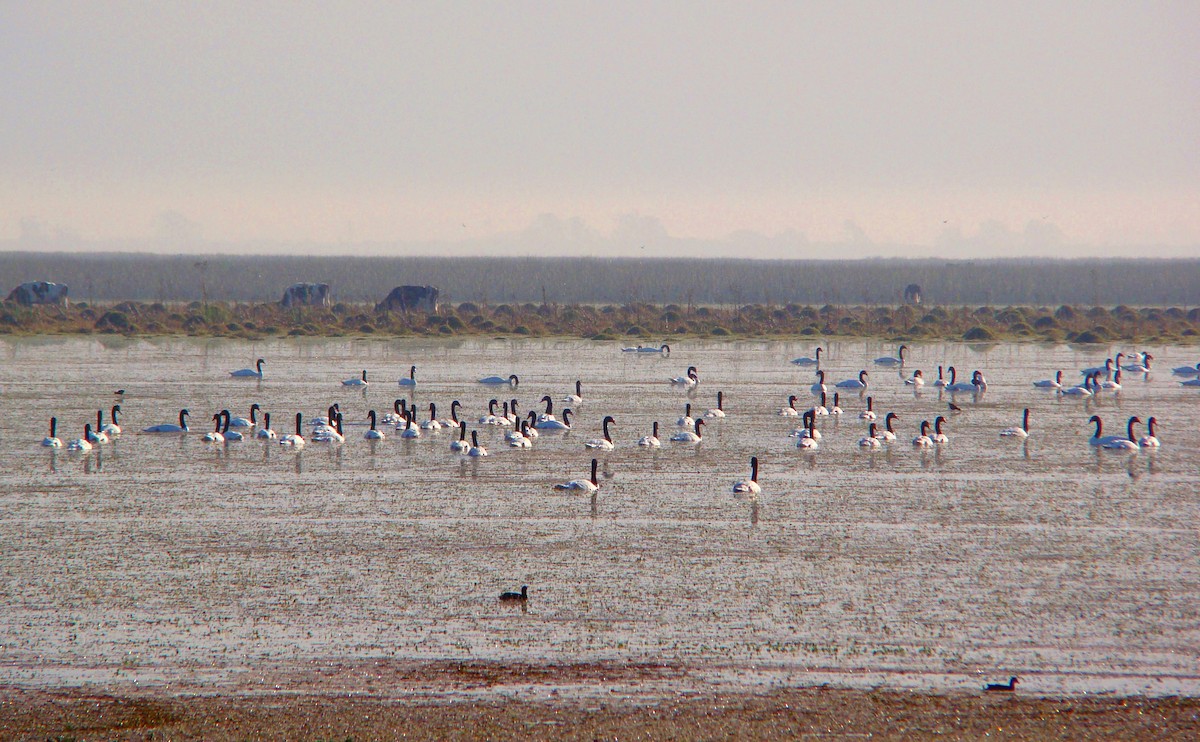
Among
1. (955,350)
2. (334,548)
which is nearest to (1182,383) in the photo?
(955,350)

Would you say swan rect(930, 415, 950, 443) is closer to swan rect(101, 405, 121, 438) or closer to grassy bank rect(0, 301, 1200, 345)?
swan rect(101, 405, 121, 438)

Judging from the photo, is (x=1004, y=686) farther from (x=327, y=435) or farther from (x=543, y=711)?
(x=327, y=435)

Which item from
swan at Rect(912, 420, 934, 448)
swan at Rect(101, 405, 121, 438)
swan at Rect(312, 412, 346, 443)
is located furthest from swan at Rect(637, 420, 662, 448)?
swan at Rect(101, 405, 121, 438)

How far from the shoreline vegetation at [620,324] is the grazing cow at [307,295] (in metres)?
8.21

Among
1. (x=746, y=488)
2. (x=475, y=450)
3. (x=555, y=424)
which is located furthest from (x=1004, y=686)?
(x=555, y=424)

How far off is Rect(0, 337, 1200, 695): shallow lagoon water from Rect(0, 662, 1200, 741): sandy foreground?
0.42m

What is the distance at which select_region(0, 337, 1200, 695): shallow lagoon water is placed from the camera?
12203 mm

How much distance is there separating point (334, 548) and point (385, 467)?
660 cm

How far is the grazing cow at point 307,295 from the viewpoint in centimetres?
8058

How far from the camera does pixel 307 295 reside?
81000mm

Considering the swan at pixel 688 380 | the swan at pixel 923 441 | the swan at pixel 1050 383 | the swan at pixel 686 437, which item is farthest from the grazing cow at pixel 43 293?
the swan at pixel 923 441

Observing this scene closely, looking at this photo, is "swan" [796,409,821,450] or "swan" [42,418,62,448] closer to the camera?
"swan" [42,418,62,448]

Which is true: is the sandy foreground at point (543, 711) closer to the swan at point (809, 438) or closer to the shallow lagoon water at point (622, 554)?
the shallow lagoon water at point (622, 554)

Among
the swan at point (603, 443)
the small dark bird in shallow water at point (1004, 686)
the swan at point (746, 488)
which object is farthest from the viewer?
the swan at point (603, 443)
